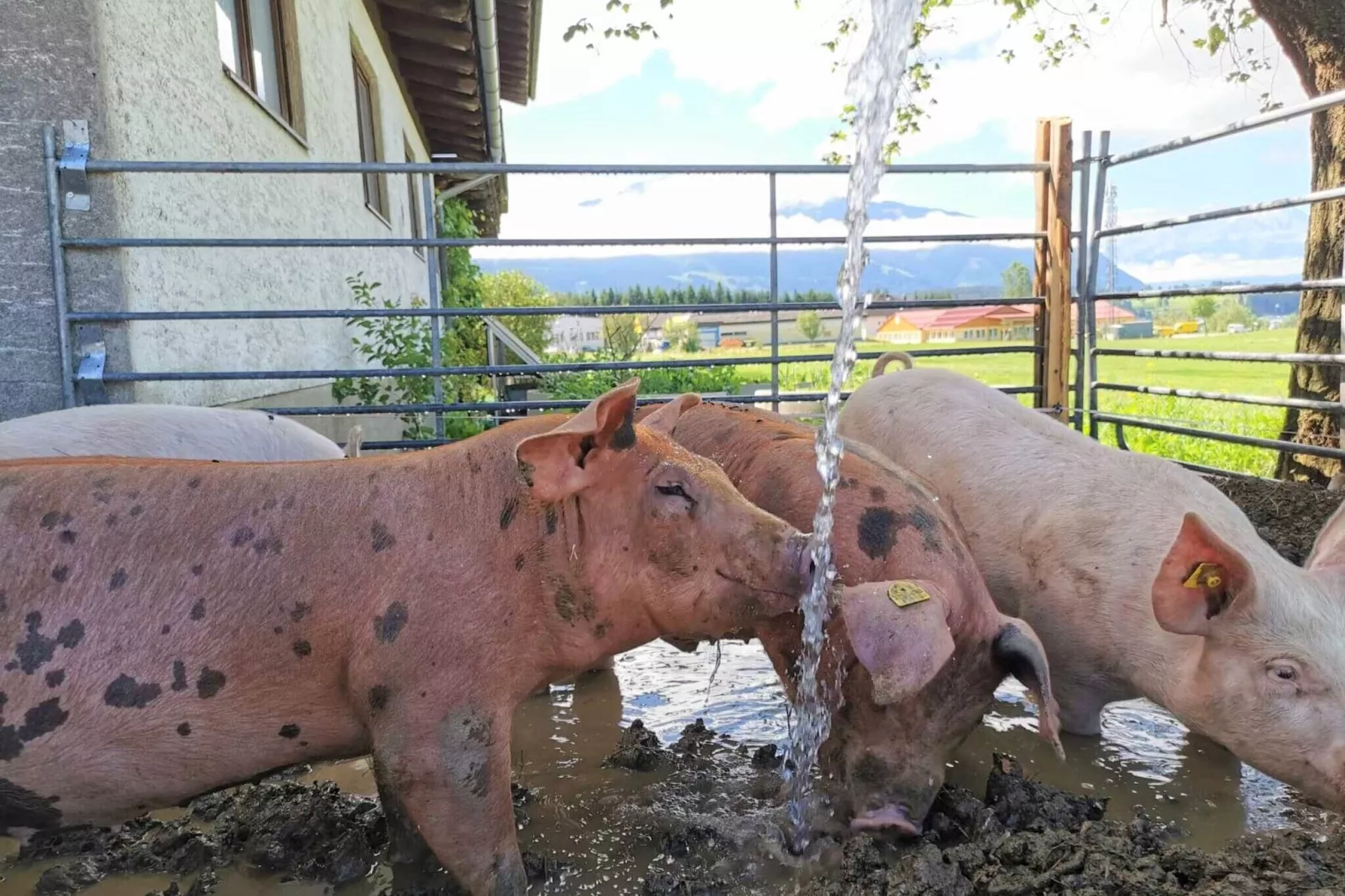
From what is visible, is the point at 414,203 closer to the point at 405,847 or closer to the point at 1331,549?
the point at 405,847

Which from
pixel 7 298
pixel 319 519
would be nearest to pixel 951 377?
pixel 319 519

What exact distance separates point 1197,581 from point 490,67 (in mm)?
9811

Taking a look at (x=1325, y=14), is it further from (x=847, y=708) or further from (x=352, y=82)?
(x=352, y=82)

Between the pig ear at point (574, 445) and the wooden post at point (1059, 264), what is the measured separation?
18.3 ft

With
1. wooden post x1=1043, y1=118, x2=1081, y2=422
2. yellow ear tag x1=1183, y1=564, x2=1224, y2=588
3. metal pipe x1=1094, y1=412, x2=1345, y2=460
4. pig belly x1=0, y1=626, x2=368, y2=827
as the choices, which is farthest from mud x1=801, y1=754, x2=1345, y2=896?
wooden post x1=1043, y1=118, x2=1081, y2=422

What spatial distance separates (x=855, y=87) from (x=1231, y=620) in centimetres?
284

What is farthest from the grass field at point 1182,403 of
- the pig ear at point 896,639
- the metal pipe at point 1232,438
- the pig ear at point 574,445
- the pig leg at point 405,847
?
the pig leg at point 405,847

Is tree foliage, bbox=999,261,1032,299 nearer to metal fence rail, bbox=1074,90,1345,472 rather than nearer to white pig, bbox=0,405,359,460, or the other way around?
metal fence rail, bbox=1074,90,1345,472

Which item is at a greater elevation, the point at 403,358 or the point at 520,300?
the point at 520,300

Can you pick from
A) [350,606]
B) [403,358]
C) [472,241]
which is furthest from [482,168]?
[350,606]

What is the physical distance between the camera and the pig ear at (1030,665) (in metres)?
2.47

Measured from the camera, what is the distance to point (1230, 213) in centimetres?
612

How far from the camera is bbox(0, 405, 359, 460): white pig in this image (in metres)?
3.37

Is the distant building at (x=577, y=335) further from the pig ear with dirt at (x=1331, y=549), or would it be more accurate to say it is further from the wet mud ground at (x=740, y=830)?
the pig ear with dirt at (x=1331, y=549)
